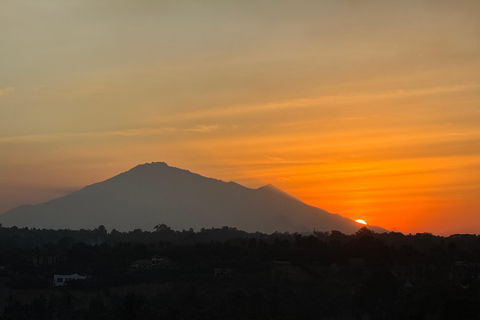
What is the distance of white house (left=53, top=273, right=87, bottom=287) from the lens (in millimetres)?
75000

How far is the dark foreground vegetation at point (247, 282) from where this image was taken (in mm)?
54781

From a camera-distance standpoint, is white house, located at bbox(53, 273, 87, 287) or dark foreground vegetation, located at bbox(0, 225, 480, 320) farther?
white house, located at bbox(53, 273, 87, 287)

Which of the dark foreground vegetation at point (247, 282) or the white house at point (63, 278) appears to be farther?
the white house at point (63, 278)

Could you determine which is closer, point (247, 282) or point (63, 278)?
point (247, 282)

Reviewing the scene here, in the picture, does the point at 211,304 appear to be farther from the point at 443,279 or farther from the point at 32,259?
the point at 32,259

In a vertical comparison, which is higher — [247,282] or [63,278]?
[63,278]

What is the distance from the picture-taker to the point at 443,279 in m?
69.9

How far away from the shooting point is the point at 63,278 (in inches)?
3012

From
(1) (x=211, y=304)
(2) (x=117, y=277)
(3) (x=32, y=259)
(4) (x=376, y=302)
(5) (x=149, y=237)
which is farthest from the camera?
(5) (x=149, y=237)

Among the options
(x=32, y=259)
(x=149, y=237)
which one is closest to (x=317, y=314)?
(x=32, y=259)

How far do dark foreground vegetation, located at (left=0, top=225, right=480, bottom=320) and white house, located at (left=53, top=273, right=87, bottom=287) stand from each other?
967 millimetres

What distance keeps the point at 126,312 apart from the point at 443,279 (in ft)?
103

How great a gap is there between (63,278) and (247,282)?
19.4 metres

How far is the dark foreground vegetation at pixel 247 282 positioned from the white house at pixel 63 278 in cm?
97
